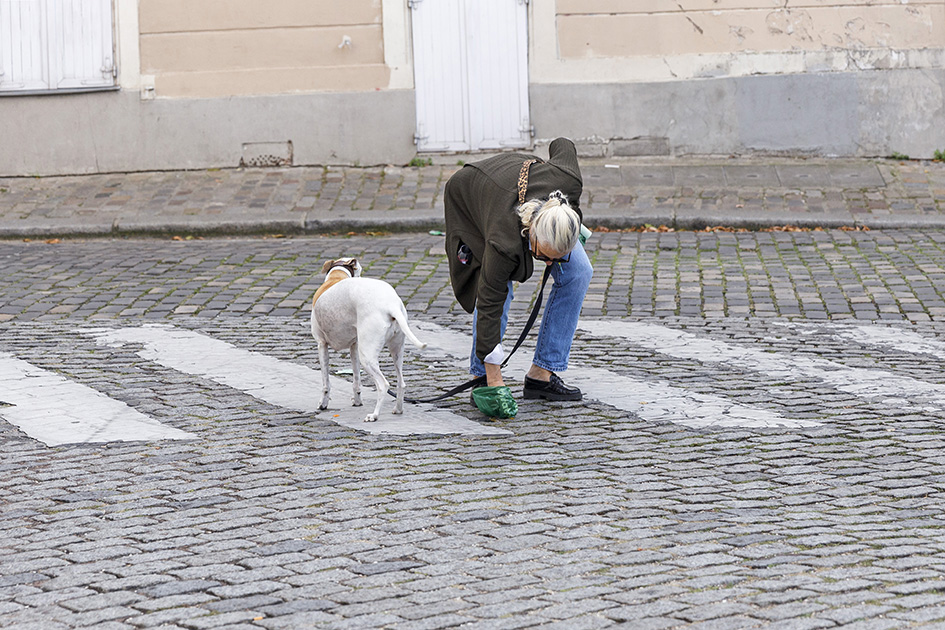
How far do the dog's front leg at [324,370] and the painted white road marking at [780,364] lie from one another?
2275 millimetres

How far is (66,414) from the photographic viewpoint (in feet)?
20.1

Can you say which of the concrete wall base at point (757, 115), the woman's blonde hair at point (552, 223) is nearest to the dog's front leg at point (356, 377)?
the woman's blonde hair at point (552, 223)

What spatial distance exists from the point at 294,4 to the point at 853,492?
10.2 meters

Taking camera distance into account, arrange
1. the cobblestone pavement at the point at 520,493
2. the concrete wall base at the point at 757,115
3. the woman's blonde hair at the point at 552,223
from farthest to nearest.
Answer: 1. the concrete wall base at the point at 757,115
2. the woman's blonde hair at the point at 552,223
3. the cobblestone pavement at the point at 520,493

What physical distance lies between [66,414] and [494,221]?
2337 mm

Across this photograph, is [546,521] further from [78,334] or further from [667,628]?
[78,334]

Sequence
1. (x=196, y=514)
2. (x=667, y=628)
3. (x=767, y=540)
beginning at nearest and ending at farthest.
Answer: (x=667, y=628)
(x=767, y=540)
(x=196, y=514)

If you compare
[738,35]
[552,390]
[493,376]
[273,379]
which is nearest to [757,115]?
[738,35]

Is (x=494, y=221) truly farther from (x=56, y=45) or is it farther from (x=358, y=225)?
(x=56, y=45)

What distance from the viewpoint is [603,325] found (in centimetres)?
823

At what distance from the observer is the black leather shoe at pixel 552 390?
21.0ft

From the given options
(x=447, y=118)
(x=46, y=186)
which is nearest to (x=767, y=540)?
(x=447, y=118)

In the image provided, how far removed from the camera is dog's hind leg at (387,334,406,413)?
577 cm

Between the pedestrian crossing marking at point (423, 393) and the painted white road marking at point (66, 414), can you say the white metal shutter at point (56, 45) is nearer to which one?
the pedestrian crossing marking at point (423, 393)
